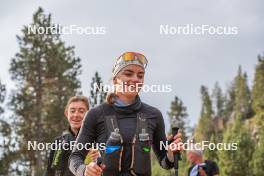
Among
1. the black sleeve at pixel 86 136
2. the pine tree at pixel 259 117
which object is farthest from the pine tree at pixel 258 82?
the black sleeve at pixel 86 136

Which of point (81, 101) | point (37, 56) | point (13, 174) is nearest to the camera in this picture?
point (81, 101)

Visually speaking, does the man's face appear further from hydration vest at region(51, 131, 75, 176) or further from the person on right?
the person on right

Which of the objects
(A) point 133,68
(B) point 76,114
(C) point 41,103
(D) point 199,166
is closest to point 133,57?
(A) point 133,68

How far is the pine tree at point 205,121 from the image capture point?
434 ft

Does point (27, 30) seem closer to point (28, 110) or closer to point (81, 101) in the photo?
point (28, 110)

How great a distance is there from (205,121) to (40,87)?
3830 inches

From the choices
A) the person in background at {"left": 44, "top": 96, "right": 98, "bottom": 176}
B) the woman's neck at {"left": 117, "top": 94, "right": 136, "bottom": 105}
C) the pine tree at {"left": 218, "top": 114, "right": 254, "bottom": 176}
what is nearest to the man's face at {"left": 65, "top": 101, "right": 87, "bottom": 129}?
the person in background at {"left": 44, "top": 96, "right": 98, "bottom": 176}

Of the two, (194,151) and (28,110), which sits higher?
(28,110)

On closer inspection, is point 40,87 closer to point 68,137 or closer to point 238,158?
point 238,158

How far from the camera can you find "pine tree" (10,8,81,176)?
44.2 metres

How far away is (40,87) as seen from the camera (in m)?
46.9

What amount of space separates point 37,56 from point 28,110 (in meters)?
6.33

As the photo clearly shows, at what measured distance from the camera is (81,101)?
6883 mm

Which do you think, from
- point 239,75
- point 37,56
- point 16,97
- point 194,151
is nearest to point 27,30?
point 37,56
